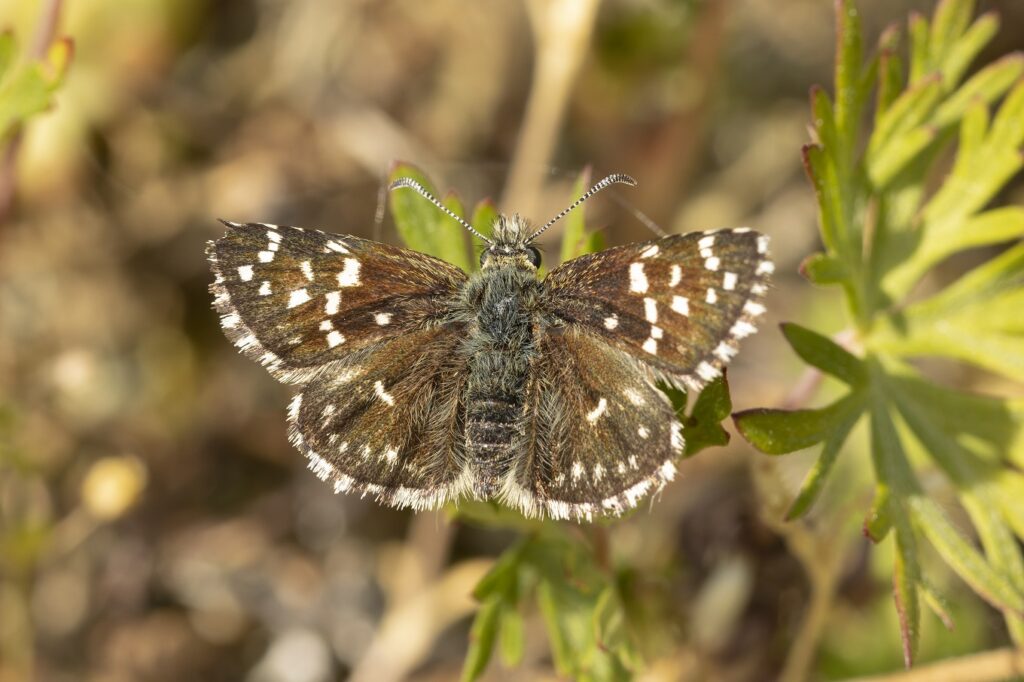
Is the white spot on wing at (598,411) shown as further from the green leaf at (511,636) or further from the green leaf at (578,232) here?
the green leaf at (511,636)

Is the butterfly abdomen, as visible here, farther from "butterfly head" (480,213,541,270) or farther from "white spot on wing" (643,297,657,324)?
"white spot on wing" (643,297,657,324)

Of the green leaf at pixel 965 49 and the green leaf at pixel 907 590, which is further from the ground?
the green leaf at pixel 965 49

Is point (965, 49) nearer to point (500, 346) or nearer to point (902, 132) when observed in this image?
point (902, 132)

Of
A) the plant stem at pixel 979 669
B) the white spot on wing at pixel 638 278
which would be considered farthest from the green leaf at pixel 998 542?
the white spot on wing at pixel 638 278

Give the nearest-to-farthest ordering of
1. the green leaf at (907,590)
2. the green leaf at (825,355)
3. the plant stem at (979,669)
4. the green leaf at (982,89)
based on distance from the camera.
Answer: the green leaf at (907,590) < the green leaf at (825,355) < the green leaf at (982,89) < the plant stem at (979,669)

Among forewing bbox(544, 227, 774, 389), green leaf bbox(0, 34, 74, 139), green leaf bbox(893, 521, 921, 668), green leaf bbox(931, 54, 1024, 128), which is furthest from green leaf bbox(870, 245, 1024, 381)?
green leaf bbox(0, 34, 74, 139)

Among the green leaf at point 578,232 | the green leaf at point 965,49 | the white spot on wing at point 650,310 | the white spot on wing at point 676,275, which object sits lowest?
the white spot on wing at point 650,310

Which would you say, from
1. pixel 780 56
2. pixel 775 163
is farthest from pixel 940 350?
pixel 780 56

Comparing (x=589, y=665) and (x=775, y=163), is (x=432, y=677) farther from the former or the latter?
(x=775, y=163)
